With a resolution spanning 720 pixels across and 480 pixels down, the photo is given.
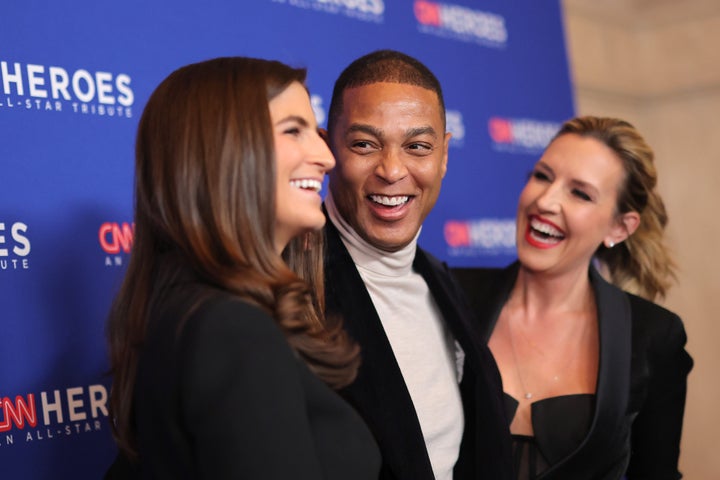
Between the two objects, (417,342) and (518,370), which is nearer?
(417,342)

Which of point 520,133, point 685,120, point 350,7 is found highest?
point 350,7

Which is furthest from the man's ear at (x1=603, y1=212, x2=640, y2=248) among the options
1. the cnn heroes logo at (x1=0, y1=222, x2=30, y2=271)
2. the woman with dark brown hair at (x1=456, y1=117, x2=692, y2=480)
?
the cnn heroes logo at (x1=0, y1=222, x2=30, y2=271)

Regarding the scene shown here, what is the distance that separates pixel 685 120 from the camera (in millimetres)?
4711

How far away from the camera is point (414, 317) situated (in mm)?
1741

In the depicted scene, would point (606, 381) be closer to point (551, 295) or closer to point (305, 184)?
point (551, 295)

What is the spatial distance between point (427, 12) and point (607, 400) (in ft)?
4.75

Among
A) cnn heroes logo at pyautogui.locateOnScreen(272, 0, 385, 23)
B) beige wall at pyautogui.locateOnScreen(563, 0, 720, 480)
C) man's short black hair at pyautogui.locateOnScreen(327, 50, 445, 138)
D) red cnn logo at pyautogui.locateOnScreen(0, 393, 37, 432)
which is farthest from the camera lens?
beige wall at pyautogui.locateOnScreen(563, 0, 720, 480)

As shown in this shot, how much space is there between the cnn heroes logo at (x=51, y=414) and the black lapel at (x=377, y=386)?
21.7 inches

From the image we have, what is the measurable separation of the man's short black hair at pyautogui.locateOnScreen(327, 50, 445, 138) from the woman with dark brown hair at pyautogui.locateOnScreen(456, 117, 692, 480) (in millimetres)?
518

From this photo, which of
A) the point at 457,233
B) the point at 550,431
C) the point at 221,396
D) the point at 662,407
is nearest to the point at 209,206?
the point at 221,396

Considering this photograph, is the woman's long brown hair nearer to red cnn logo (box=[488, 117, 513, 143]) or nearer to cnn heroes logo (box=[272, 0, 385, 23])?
cnn heroes logo (box=[272, 0, 385, 23])

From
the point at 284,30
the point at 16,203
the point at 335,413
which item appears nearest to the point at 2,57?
the point at 16,203

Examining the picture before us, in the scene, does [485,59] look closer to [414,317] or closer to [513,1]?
[513,1]

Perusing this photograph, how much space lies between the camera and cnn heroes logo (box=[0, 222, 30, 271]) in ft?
5.43
